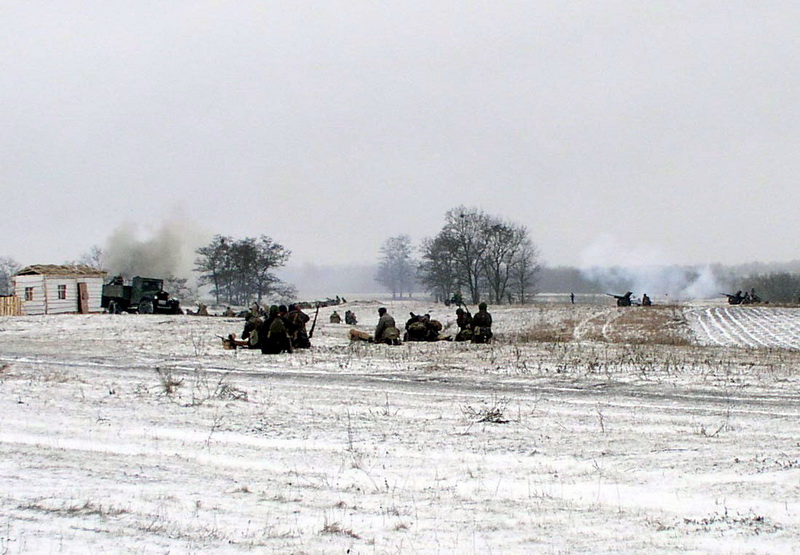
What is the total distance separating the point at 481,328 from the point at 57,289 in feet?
102

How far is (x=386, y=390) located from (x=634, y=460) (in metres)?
6.41

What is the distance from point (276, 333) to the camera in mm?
19922

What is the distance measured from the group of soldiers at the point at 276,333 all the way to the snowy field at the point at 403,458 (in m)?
3.10

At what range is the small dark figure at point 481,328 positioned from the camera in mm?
23047

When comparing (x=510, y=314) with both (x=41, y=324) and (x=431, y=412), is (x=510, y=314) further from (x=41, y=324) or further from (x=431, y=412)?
(x=431, y=412)

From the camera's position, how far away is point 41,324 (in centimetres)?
3234

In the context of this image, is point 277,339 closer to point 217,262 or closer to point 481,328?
point 481,328

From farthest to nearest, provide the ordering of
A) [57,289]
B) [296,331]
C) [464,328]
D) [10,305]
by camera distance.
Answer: [57,289], [10,305], [464,328], [296,331]

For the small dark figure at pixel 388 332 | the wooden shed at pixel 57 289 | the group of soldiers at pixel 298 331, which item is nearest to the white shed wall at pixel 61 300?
the wooden shed at pixel 57 289

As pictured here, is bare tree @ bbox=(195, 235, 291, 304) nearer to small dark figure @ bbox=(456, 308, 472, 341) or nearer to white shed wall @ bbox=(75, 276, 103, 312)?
white shed wall @ bbox=(75, 276, 103, 312)

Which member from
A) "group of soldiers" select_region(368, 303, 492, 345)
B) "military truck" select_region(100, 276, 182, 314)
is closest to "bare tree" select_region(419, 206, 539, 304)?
"military truck" select_region(100, 276, 182, 314)

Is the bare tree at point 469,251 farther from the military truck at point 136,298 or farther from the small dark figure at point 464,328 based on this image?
the small dark figure at point 464,328

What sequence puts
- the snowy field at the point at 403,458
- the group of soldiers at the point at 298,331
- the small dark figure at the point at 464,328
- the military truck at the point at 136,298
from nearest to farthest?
the snowy field at the point at 403,458 → the group of soldiers at the point at 298,331 → the small dark figure at the point at 464,328 → the military truck at the point at 136,298

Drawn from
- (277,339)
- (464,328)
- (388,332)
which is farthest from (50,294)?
(464,328)
